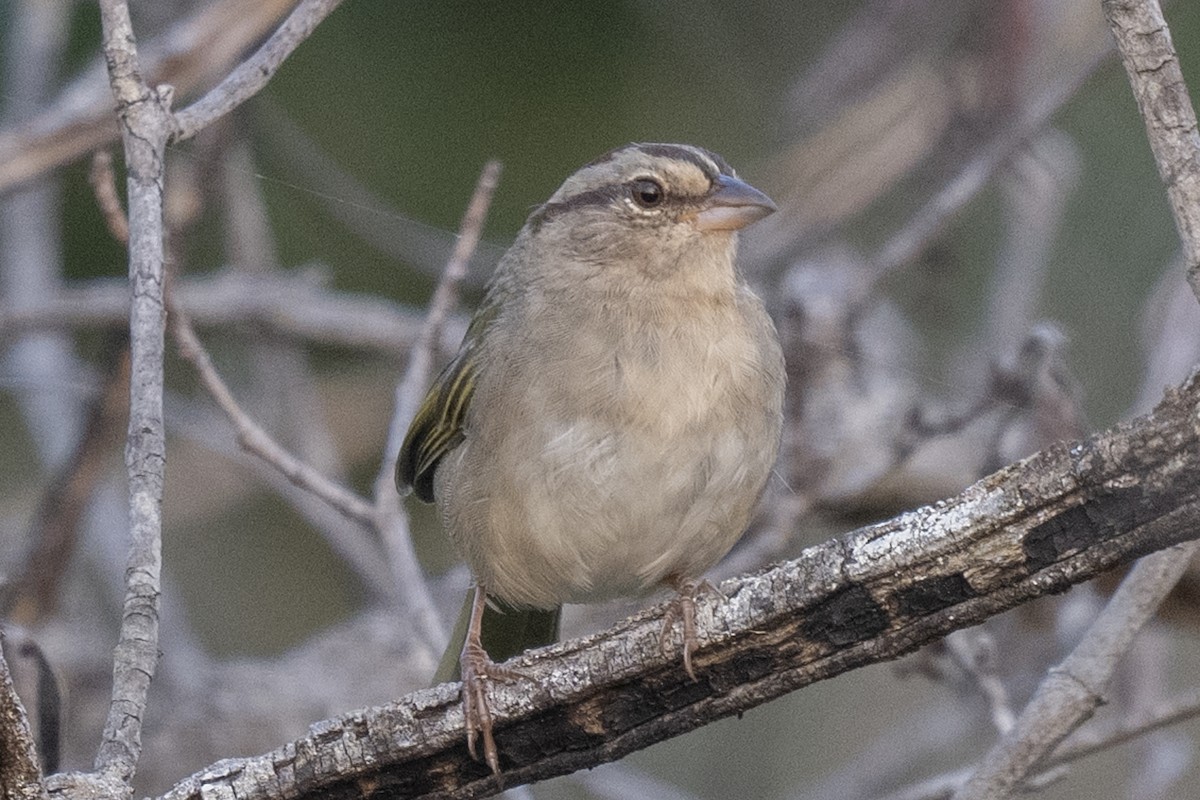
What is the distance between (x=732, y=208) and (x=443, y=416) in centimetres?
96

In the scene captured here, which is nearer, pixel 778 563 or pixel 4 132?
pixel 778 563

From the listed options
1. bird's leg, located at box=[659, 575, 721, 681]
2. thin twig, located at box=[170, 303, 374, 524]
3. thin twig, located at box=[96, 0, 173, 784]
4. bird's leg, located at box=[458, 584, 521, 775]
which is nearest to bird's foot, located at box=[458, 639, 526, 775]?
bird's leg, located at box=[458, 584, 521, 775]

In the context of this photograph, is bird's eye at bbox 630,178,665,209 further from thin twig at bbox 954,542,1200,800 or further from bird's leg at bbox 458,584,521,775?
thin twig at bbox 954,542,1200,800

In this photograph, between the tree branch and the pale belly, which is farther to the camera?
the pale belly

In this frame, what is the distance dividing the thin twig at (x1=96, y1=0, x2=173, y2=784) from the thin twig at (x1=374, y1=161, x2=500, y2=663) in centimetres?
106

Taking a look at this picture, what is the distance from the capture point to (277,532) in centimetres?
720

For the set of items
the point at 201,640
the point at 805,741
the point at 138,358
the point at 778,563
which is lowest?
the point at 778,563

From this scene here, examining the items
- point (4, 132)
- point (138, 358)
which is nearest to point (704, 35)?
point (4, 132)

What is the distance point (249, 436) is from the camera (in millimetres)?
3797

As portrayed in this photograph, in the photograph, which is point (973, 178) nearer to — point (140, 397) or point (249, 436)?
point (249, 436)

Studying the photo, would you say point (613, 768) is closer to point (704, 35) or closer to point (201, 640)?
point (201, 640)

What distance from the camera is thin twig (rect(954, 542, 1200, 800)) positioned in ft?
10.0

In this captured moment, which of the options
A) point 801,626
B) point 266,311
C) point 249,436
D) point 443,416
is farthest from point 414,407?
point 801,626

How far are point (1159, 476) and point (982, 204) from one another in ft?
18.0
